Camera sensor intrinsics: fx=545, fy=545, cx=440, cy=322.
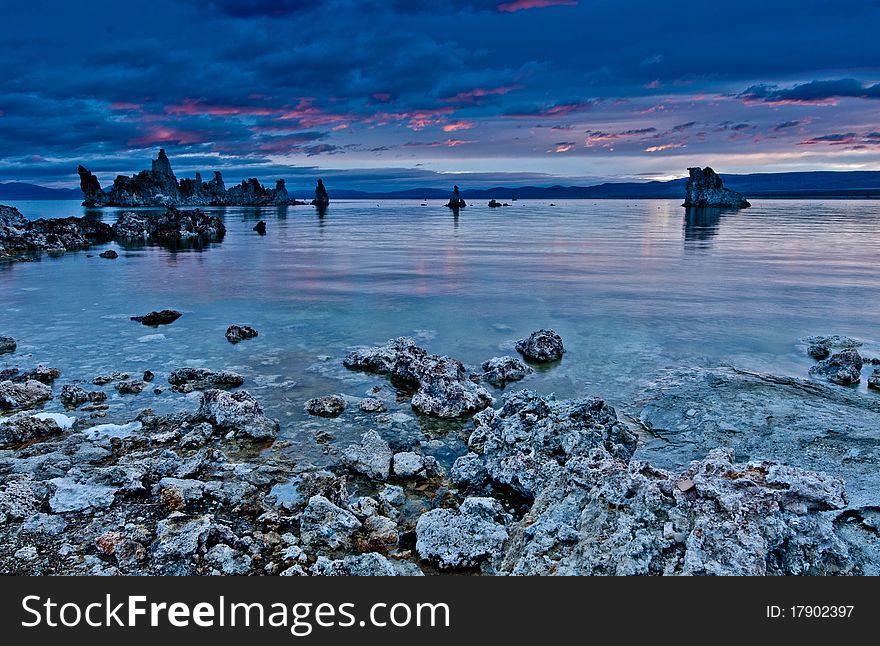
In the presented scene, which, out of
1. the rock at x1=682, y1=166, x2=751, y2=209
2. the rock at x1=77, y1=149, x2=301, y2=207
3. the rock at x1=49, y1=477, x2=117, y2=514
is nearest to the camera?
the rock at x1=49, y1=477, x2=117, y2=514

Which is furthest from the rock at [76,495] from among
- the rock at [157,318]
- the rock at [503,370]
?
the rock at [157,318]

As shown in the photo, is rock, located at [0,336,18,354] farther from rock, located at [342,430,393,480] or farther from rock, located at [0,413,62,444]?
rock, located at [342,430,393,480]

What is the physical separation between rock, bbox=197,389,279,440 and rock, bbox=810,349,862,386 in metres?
10.4

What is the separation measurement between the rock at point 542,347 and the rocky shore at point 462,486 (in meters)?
2.23

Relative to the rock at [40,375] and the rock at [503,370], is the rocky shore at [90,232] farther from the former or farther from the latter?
the rock at [503,370]

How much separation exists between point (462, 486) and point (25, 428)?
6591mm

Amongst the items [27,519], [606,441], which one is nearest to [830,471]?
[606,441]

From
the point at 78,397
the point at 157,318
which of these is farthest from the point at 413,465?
the point at 157,318

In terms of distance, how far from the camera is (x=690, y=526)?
15.4 feet

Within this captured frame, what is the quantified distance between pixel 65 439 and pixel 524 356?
28.8 ft

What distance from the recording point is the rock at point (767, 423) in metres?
6.92

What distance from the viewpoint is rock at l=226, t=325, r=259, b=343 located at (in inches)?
543

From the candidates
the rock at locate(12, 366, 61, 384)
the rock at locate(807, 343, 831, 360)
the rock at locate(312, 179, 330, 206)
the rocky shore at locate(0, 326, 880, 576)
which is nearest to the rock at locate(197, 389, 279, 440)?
the rocky shore at locate(0, 326, 880, 576)

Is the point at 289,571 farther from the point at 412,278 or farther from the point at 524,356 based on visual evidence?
the point at 412,278
